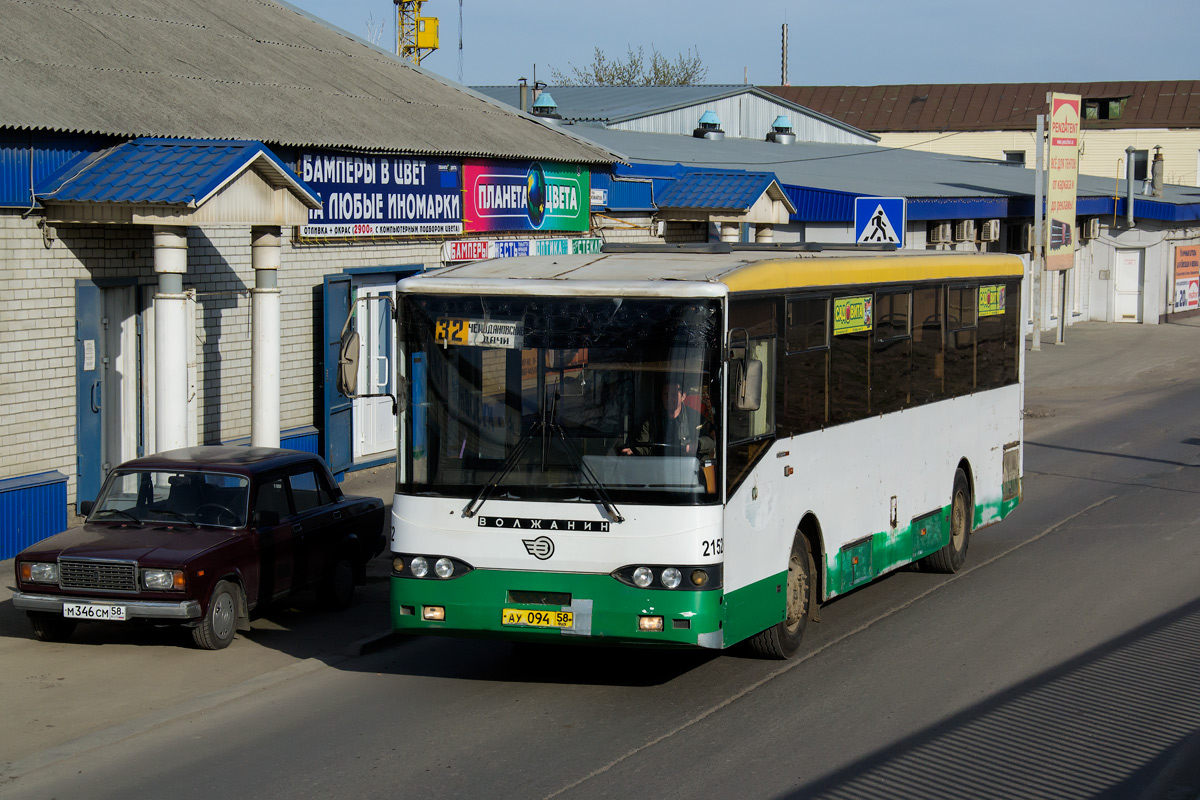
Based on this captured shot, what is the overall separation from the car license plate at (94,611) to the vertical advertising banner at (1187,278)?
45.9 metres

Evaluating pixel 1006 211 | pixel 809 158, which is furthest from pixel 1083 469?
pixel 809 158

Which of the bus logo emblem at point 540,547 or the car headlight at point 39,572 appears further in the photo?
the car headlight at point 39,572

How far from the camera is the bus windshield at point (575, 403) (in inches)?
338

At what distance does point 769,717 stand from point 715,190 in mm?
15569

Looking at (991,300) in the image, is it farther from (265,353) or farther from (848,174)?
(848,174)

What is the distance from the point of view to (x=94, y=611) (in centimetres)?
1020

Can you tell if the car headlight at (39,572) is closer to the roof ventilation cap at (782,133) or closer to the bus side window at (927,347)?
the bus side window at (927,347)

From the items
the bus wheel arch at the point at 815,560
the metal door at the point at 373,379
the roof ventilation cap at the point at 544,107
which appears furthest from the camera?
the roof ventilation cap at the point at 544,107

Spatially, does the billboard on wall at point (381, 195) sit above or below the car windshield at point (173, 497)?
above

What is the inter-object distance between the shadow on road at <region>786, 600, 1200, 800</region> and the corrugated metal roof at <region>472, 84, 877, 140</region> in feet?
121

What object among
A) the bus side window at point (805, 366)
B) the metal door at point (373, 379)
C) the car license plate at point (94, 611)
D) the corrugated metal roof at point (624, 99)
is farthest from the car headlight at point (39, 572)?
the corrugated metal roof at point (624, 99)

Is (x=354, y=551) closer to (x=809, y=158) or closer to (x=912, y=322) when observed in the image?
(x=912, y=322)

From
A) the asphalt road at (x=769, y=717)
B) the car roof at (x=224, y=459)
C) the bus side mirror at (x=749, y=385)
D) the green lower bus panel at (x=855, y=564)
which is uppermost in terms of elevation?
the bus side mirror at (x=749, y=385)

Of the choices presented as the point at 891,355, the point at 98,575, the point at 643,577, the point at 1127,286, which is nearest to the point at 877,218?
the point at 891,355
